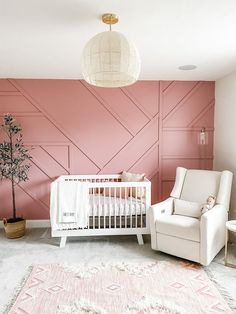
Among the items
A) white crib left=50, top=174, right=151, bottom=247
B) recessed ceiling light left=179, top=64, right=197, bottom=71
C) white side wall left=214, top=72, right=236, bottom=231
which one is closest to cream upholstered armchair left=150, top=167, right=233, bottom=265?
white crib left=50, top=174, right=151, bottom=247

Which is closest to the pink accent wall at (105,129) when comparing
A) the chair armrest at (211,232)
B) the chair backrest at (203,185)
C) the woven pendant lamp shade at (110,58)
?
the chair backrest at (203,185)

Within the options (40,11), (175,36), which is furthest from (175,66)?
(40,11)

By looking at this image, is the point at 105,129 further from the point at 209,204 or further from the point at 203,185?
the point at 209,204

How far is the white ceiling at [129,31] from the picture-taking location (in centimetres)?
177

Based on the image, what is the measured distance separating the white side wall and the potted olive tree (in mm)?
2936

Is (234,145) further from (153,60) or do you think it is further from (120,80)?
(120,80)

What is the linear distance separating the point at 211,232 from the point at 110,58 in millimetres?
2115

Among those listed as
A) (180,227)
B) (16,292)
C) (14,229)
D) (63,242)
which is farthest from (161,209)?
(14,229)

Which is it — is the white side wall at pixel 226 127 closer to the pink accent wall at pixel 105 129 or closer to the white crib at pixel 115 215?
the pink accent wall at pixel 105 129

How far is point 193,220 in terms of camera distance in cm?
303

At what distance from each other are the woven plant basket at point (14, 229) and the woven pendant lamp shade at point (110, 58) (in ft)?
8.66

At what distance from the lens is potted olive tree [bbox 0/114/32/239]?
358cm

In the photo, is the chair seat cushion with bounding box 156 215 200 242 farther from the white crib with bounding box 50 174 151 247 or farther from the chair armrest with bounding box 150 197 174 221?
the white crib with bounding box 50 174 151 247

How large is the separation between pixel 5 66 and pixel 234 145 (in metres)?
3.21
